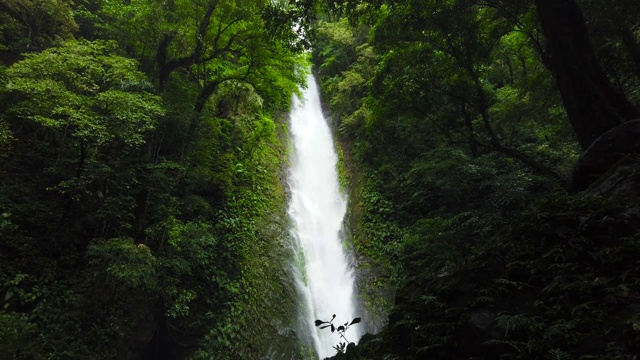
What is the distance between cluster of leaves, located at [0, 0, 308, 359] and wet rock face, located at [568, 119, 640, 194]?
19.3 feet

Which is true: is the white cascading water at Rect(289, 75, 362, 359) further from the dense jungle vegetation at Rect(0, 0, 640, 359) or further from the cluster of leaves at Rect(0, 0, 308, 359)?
the cluster of leaves at Rect(0, 0, 308, 359)

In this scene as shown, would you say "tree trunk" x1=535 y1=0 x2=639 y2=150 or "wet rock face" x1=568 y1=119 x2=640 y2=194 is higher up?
"tree trunk" x1=535 y1=0 x2=639 y2=150

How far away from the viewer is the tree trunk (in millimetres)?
5078

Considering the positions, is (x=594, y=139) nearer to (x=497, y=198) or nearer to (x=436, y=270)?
(x=436, y=270)

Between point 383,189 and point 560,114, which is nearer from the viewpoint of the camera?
point 560,114

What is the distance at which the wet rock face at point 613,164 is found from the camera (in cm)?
375

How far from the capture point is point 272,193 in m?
15.2

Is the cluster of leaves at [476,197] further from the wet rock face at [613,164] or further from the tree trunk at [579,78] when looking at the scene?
the tree trunk at [579,78]

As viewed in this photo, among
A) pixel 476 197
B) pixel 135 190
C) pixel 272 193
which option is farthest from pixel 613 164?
pixel 272 193

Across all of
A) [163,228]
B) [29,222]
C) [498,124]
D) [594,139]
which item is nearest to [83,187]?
[29,222]

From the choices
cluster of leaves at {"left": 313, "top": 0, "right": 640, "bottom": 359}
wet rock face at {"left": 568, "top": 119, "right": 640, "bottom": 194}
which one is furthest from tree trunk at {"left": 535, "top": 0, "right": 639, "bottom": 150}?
cluster of leaves at {"left": 313, "top": 0, "right": 640, "bottom": 359}

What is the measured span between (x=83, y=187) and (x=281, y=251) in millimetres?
7131

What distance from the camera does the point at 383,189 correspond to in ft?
51.9

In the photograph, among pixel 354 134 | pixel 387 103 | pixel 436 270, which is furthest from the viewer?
pixel 354 134
